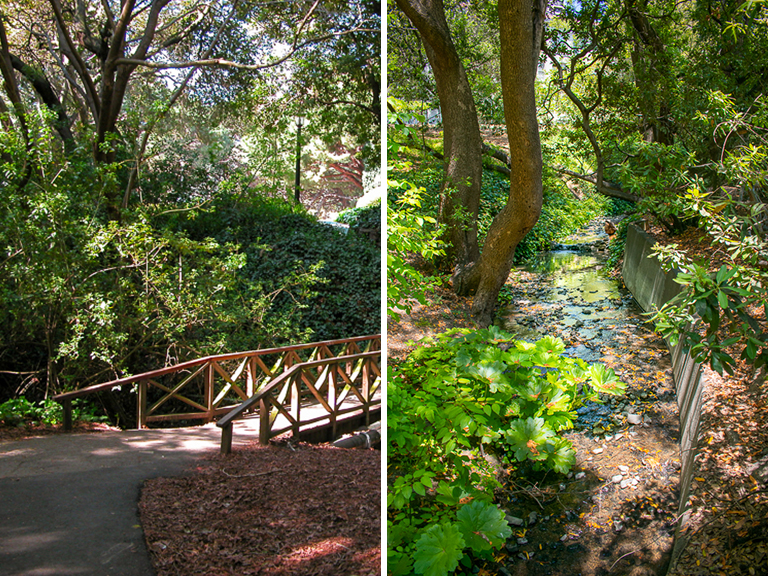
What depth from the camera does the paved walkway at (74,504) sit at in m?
0.86

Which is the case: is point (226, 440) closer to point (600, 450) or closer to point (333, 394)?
point (333, 394)

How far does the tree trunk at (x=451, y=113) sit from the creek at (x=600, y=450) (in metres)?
0.35

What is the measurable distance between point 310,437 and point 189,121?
3.28 feet

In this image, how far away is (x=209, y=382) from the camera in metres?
1.25

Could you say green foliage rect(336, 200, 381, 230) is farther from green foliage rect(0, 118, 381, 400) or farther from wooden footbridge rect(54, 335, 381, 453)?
wooden footbridge rect(54, 335, 381, 453)

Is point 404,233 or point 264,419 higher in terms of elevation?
point 404,233

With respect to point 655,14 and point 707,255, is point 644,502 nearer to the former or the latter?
point 707,255

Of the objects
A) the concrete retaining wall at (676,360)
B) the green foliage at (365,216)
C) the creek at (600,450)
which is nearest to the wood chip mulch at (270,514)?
the creek at (600,450)

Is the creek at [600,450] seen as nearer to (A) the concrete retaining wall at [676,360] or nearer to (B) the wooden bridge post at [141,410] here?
(A) the concrete retaining wall at [676,360]

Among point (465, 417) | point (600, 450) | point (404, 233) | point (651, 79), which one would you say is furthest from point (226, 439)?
point (651, 79)

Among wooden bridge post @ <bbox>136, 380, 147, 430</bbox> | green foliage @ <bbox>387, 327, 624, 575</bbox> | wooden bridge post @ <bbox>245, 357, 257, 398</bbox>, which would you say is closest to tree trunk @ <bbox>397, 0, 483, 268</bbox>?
green foliage @ <bbox>387, 327, 624, 575</bbox>

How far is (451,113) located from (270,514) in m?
1.34

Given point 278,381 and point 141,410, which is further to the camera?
point 278,381

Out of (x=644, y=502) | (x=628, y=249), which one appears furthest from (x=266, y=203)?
(x=644, y=502)
